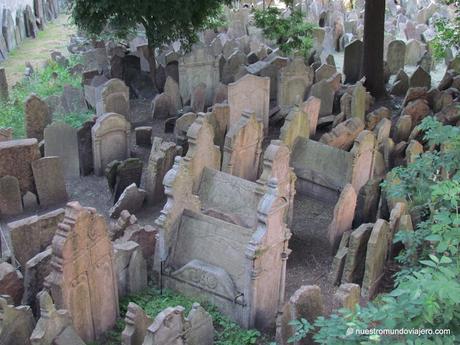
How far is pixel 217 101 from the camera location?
42.2ft

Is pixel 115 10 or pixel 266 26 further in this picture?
pixel 266 26

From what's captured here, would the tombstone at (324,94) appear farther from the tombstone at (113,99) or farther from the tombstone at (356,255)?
the tombstone at (356,255)

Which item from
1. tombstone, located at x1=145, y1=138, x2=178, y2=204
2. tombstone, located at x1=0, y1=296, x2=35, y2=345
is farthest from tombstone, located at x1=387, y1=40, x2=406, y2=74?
tombstone, located at x1=0, y1=296, x2=35, y2=345

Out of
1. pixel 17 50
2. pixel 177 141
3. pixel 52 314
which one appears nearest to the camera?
pixel 52 314

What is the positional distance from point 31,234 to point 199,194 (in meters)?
2.28

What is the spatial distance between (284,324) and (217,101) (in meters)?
7.59

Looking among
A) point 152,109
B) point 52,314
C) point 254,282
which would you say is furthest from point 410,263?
point 152,109

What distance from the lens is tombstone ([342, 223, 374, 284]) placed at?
24.2 feet

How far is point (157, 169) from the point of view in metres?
9.65

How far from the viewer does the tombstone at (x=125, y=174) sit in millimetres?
9875

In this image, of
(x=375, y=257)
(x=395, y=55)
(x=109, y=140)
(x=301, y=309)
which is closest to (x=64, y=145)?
(x=109, y=140)

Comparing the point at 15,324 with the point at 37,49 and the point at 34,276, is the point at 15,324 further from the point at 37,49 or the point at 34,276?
the point at 37,49

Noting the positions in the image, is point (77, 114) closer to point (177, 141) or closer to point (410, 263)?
point (177, 141)

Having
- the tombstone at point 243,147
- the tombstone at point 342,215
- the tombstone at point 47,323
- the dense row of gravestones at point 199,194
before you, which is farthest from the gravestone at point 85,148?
the tombstone at point 47,323
